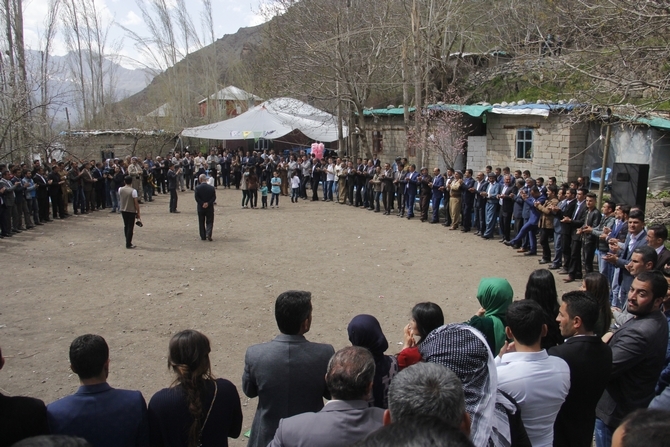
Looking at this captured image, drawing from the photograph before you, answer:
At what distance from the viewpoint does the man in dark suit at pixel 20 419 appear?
267cm

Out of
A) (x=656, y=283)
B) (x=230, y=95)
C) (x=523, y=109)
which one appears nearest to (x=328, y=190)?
(x=523, y=109)

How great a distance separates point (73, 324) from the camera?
7895 mm

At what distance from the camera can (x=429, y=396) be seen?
2084 millimetres

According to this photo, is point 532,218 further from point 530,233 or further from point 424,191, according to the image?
point 424,191

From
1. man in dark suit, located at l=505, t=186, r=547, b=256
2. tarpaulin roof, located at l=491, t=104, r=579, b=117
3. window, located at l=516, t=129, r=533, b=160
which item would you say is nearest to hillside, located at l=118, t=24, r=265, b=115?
tarpaulin roof, located at l=491, t=104, r=579, b=117

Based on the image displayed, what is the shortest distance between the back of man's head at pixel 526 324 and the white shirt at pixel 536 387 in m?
0.09

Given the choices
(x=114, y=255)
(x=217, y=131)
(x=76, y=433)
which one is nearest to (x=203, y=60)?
(x=217, y=131)

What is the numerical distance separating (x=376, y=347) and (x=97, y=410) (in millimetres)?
1578

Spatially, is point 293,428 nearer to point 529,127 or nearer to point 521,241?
point 521,241

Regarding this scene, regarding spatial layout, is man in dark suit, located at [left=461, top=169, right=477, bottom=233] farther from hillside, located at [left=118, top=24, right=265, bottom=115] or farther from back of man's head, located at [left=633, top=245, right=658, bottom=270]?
hillside, located at [left=118, top=24, right=265, bottom=115]

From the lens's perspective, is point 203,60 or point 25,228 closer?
point 25,228

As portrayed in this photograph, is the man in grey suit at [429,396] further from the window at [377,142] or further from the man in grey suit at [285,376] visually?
the window at [377,142]

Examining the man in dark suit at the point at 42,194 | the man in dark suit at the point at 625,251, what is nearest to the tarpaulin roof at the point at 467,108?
the man in dark suit at the point at 625,251

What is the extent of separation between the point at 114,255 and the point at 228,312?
16.2 ft
